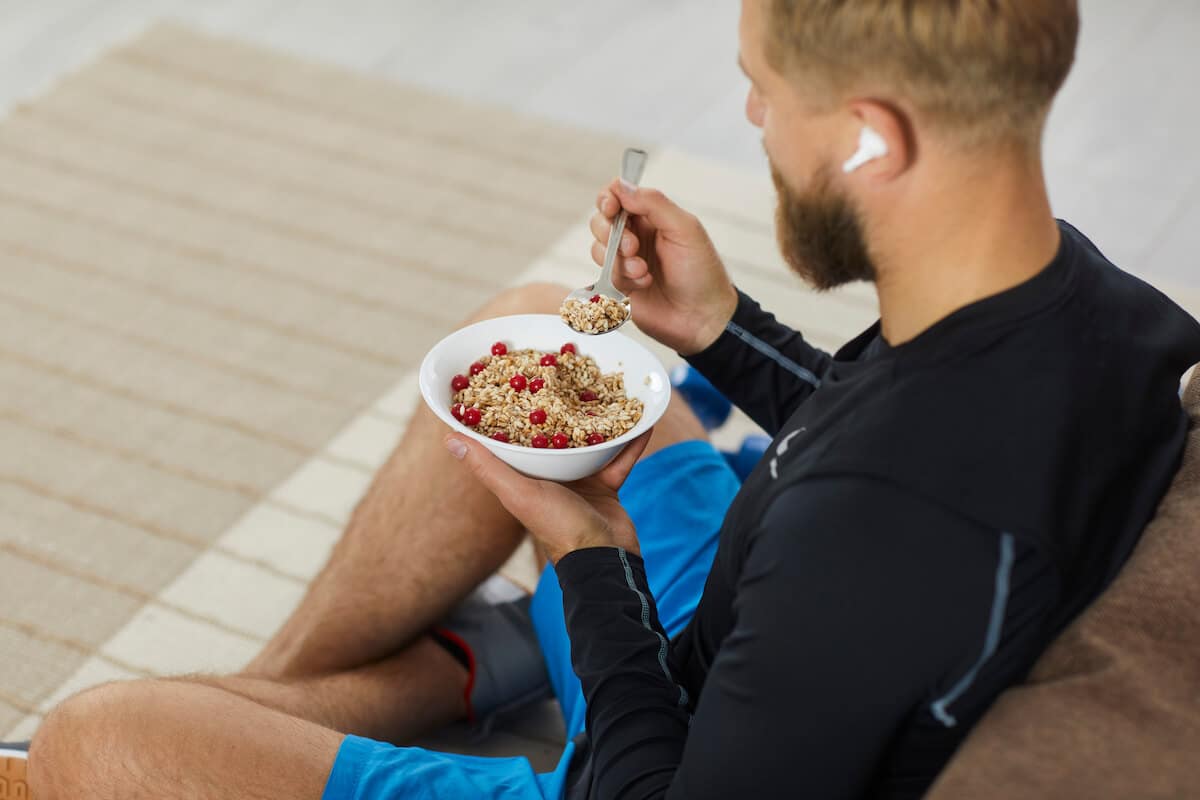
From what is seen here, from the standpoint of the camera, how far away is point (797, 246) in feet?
3.79

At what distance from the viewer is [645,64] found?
345cm

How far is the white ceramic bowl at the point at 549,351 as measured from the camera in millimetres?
1352

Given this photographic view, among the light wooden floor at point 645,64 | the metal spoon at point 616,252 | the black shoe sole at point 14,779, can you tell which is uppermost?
the metal spoon at point 616,252

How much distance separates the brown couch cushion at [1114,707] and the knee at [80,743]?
830 mm

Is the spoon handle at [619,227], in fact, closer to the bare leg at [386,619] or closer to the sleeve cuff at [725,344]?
the sleeve cuff at [725,344]

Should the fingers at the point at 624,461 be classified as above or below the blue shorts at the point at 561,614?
above

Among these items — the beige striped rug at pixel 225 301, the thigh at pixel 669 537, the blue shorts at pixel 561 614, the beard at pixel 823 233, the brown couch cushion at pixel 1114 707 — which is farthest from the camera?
the beige striped rug at pixel 225 301

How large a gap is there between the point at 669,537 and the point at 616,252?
0.35 metres

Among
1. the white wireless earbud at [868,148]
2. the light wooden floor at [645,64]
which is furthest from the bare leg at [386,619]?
the light wooden floor at [645,64]

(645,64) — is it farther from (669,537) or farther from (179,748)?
(179,748)

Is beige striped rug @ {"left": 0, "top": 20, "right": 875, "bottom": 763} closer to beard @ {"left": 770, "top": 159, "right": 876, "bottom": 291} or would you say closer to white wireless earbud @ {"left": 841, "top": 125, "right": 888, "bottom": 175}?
beard @ {"left": 770, "top": 159, "right": 876, "bottom": 291}

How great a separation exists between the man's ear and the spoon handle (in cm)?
43

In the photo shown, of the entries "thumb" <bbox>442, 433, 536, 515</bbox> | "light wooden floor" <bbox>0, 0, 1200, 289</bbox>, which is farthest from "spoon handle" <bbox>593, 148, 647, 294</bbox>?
"light wooden floor" <bbox>0, 0, 1200, 289</bbox>

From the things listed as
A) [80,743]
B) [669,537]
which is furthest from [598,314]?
[80,743]
